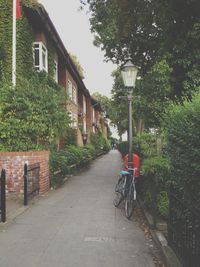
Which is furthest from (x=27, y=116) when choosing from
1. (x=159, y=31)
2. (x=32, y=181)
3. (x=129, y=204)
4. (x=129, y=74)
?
(x=159, y=31)

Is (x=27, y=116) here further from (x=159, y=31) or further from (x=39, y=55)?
(x=159, y=31)

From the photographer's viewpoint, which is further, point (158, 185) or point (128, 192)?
point (128, 192)

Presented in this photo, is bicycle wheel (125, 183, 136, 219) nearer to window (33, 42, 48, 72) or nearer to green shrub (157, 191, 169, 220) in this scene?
green shrub (157, 191, 169, 220)

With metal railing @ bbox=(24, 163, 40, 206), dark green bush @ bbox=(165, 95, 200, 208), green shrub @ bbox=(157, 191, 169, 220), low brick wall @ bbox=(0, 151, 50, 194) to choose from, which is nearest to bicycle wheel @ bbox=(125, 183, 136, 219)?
green shrub @ bbox=(157, 191, 169, 220)

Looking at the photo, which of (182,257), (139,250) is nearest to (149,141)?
(139,250)

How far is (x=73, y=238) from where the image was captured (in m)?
6.88

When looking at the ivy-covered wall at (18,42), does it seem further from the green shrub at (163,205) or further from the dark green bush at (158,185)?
the green shrub at (163,205)

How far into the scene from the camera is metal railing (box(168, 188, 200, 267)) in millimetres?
4375

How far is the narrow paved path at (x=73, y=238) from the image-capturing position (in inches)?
222

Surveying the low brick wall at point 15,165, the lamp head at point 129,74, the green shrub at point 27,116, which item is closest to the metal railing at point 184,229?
the lamp head at point 129,74

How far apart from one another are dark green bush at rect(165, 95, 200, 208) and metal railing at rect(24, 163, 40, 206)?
5.08 m

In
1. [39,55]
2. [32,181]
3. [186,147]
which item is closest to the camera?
[186,147]

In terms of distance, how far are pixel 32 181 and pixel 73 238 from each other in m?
A: 4.38

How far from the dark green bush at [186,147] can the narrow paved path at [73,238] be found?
1287mm
